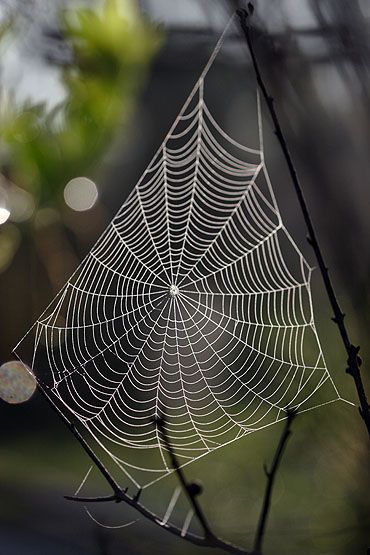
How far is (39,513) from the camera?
409 cm

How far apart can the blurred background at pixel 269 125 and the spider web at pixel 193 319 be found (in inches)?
2.8

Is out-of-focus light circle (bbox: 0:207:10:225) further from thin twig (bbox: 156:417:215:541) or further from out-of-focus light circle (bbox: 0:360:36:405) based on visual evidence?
thin twig (bbox: 156:417:215:541)

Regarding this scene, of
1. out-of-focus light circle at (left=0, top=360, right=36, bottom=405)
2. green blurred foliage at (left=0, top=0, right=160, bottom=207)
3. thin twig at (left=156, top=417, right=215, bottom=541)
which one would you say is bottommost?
thin twig at (left=156, top=417, right=215, bottom=541)

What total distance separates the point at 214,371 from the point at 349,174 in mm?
1237

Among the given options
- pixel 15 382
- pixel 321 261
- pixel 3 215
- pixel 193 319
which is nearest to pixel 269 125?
pixel 3 215

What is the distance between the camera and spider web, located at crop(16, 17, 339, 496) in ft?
4.87

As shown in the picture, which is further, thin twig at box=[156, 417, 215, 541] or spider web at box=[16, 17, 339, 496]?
spider web at box=[16, 17, 339, 496]

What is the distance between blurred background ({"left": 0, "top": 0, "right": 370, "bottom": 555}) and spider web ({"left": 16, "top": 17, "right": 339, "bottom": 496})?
0.23 feet

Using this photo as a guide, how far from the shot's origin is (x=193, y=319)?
2.99m

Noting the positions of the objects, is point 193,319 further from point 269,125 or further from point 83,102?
point 83,102

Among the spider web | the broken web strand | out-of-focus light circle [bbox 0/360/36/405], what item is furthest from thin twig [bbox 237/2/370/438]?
out-of-focus light circle [bbox 0/360/36/405]

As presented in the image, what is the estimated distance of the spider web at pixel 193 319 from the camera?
4.87 feet

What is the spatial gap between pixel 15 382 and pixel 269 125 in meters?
1.27

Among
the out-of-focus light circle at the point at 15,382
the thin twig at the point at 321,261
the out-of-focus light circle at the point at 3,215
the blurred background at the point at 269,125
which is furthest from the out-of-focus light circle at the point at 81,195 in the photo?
the thin twig at the point at 321,261
